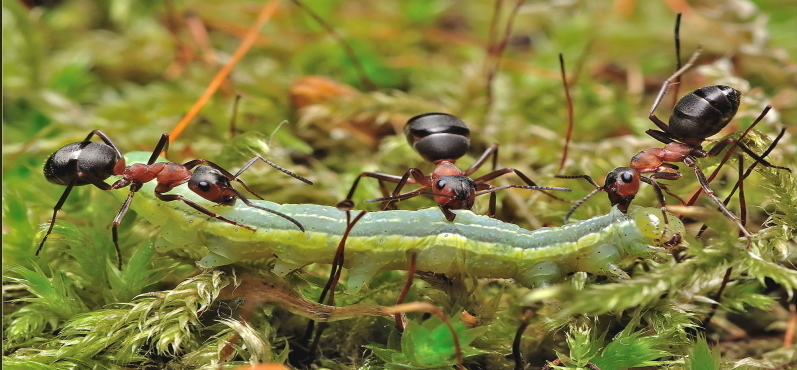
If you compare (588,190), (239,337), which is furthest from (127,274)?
(588,190)

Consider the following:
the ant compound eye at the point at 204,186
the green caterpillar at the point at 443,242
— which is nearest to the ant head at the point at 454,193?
the green caterpillar at the point at 443,242

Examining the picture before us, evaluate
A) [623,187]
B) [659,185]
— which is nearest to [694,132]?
[659,185]

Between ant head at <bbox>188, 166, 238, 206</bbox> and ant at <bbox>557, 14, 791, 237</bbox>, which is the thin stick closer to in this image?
ant head at <bbox>188, 166, 238, 206</bbox>

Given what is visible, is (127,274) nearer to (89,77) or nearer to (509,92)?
(89,77)

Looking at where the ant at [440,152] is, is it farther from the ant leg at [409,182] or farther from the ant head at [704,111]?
the ant head at [704,111]

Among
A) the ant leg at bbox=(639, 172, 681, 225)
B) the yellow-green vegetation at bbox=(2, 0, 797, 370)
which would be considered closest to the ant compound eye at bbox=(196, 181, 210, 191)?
the yellow-green vegetation at bbox=(2, 0, 797, 370)

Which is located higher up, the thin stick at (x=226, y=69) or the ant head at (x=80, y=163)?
the thin stick at (x=226, y=69)
